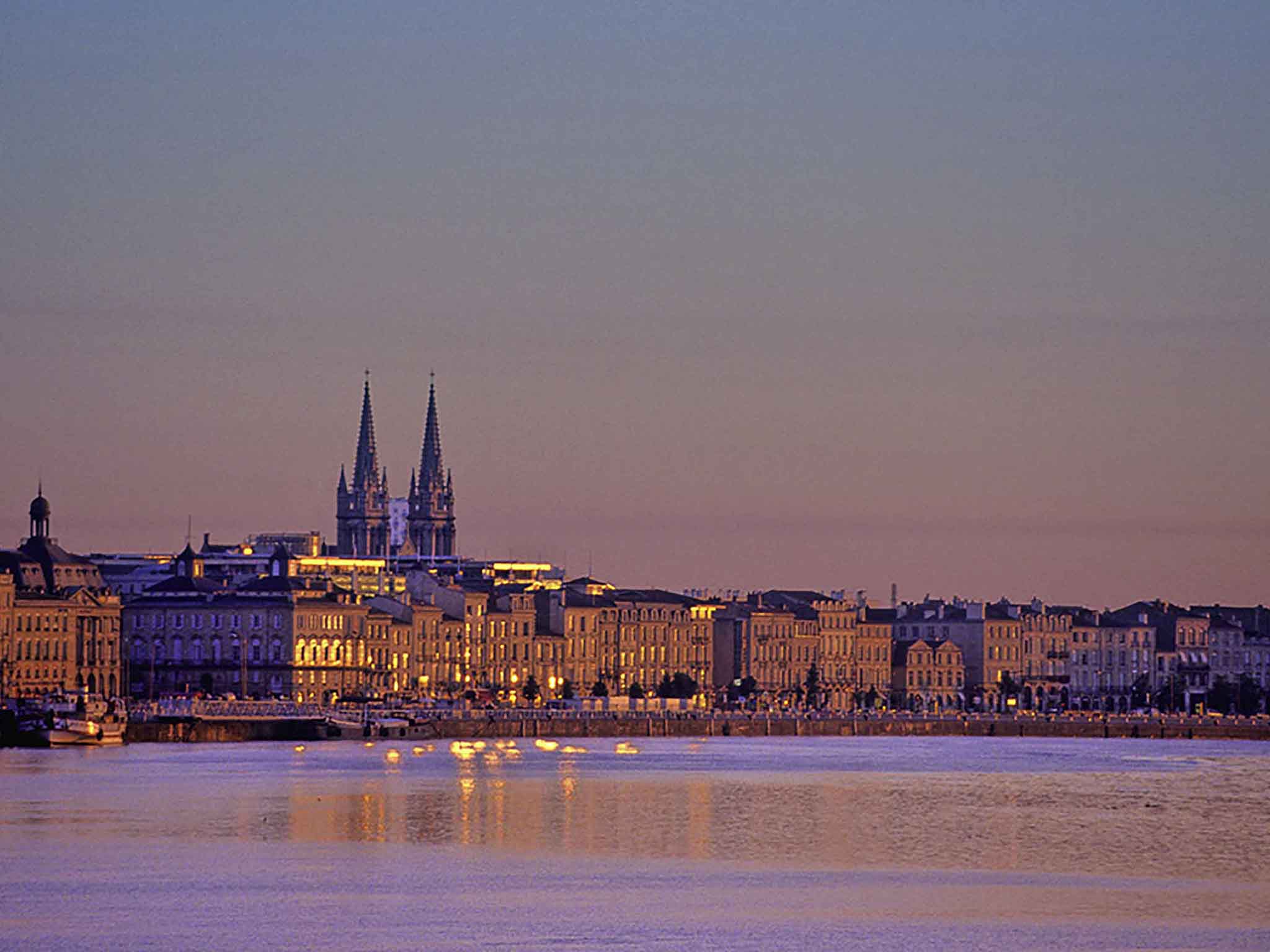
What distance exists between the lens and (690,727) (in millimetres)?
179500

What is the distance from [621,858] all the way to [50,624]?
102223mm

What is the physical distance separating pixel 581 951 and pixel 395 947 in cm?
311

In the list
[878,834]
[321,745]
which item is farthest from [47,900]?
[321,745]

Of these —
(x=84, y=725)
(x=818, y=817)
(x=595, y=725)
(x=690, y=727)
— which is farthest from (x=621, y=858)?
(x=690, y=727)

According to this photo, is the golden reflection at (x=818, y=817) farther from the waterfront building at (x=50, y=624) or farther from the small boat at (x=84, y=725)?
the waterfront building at (x=50, y=624)

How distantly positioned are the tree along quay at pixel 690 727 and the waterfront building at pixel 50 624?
1635 centimetres

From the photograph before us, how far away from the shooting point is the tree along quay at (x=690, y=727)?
153250mm

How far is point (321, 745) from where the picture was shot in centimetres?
15125

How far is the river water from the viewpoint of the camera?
195ft

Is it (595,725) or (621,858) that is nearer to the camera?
(621,858)

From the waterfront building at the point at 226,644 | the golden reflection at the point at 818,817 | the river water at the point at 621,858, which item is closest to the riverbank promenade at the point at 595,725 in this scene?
the waterfront building at the point at 226,644

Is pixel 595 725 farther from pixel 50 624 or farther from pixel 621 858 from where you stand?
pixel 621 858

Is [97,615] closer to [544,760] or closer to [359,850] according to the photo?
[544,760]

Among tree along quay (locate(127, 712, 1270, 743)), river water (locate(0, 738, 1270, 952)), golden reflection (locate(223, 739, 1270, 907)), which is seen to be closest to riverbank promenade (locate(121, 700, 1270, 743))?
tree along quay (locate(127, 712, 1270, 743))
